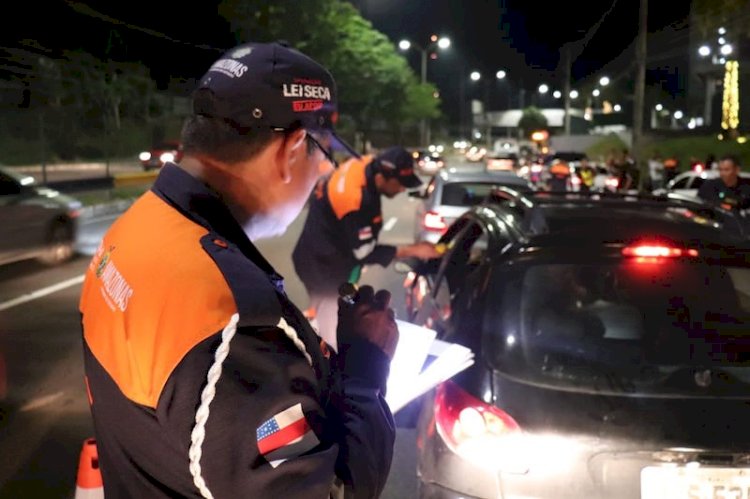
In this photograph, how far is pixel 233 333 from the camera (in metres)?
1.24

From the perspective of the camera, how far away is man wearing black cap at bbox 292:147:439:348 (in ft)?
16.5

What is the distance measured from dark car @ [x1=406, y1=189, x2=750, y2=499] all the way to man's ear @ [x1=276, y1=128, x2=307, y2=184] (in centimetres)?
147

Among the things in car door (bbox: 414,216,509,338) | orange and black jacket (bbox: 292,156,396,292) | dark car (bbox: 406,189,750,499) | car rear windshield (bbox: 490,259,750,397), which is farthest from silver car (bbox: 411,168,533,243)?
car rear windshield (bbox: 490,259,750,397)

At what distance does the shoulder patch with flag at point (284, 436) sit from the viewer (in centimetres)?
127

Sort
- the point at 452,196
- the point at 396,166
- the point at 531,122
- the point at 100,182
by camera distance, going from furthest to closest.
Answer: the point at 531,122 < the point at 100,182 < the point at 452,196 < the point at 396,166

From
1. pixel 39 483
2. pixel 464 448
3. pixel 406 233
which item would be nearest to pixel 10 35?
pixel 406 233

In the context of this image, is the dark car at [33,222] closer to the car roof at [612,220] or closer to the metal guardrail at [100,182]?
the car roof at [612,220]

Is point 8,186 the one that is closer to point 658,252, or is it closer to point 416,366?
point 658,252

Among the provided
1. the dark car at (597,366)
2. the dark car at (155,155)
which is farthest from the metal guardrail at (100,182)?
the dark car at (597,366)

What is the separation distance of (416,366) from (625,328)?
155 cm

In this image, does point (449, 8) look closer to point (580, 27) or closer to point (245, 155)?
point (580, 27)

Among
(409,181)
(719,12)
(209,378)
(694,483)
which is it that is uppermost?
(719,12)

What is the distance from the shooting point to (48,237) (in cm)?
1208

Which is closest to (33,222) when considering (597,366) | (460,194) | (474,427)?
(460,194)
